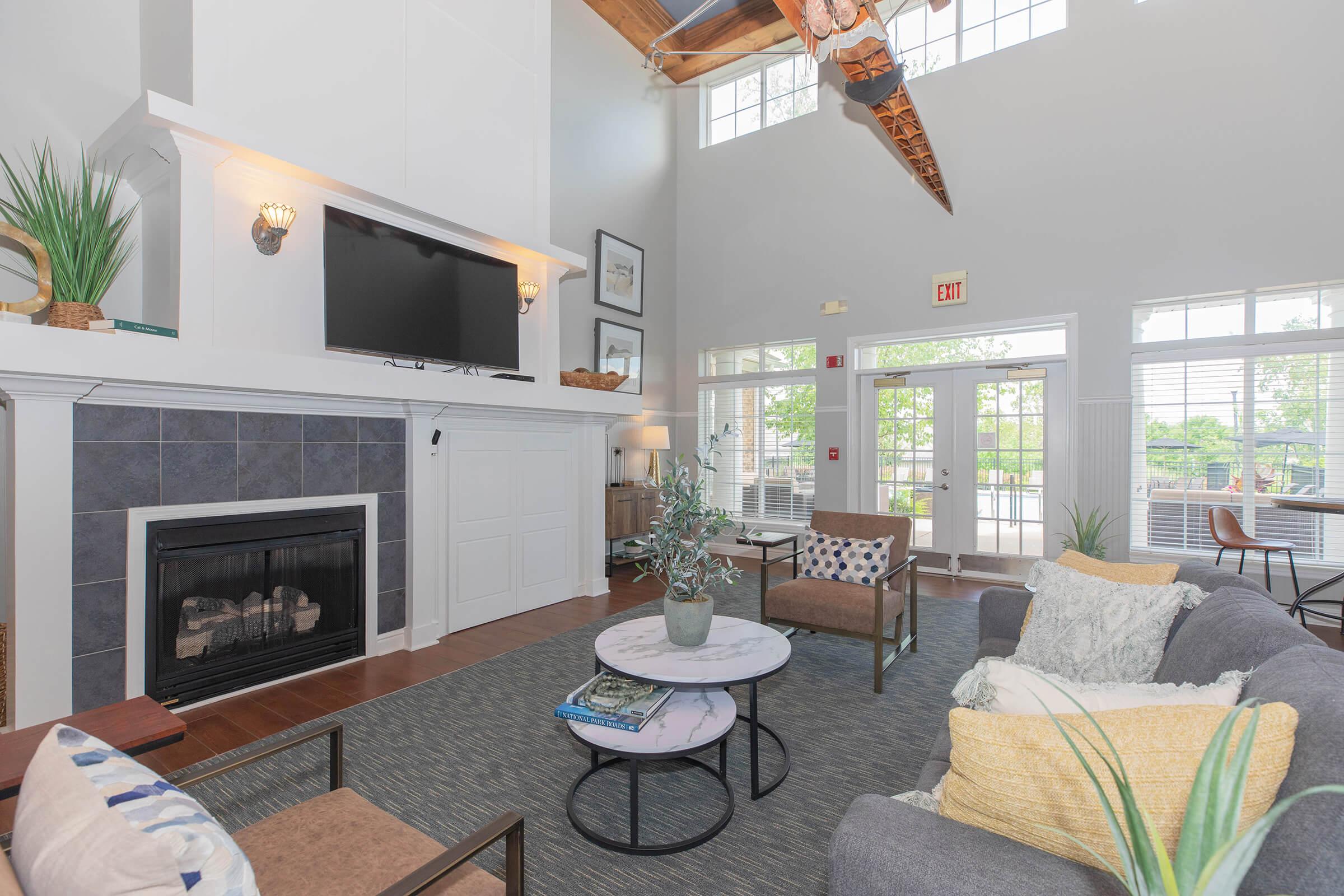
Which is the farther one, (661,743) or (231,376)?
(231,376)

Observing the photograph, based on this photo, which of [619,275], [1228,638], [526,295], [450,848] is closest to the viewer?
[450,848]

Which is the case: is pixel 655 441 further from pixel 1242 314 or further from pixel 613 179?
pixel 1242 314

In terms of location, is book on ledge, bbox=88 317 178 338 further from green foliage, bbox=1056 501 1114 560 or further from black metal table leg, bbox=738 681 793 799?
green foliage, bbox=1056 501 1114 560

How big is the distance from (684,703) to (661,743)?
0.35 m

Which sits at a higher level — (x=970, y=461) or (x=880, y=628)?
(x=970, y=461)

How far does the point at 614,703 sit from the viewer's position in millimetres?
2186

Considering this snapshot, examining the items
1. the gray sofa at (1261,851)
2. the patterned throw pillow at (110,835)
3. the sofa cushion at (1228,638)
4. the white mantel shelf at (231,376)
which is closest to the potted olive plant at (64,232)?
the white mantel shelf at (231,376)

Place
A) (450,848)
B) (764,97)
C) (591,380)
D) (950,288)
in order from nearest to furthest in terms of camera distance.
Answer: (450,848) < (591,380) < (950,288) < (764,97)

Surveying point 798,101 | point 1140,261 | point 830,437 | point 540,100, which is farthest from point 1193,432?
point 540,100

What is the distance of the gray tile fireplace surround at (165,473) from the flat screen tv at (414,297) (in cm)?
56

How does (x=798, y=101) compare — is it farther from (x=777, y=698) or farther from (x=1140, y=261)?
(x=777, y=698)

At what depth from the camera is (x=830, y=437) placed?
675cm

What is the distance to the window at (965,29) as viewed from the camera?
5719mm

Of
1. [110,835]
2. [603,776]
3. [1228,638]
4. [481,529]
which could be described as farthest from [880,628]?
[110,835]
